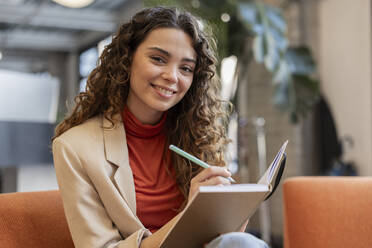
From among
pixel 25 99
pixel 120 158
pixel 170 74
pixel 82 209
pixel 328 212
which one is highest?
pixel 170 74

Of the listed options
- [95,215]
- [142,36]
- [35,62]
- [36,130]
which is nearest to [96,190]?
[95,215]

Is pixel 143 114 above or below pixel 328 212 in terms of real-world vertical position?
above

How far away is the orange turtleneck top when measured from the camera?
1.45m

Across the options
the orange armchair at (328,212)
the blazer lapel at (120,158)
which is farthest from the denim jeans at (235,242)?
the orange armchair at (328,212)

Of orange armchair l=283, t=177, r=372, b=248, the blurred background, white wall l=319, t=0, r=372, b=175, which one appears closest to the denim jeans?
orange armchair l=283, t=177, r=372, b=248

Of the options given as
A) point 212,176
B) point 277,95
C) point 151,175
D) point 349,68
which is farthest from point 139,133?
point 349,68

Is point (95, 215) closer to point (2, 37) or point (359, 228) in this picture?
point (359, 228)

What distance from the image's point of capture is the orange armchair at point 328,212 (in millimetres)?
1480

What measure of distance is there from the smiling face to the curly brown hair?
28mm

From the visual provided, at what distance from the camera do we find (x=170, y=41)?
4.64 feet

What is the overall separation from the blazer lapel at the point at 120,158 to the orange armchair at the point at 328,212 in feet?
1.69

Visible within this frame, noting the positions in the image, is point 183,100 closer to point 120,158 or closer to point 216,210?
point 120,158

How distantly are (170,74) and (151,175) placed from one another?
33 centimetres

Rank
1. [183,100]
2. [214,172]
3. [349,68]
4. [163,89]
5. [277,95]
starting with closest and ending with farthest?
[214,172] → [163,89] → [183,100] → [277,95] → [349,68]
